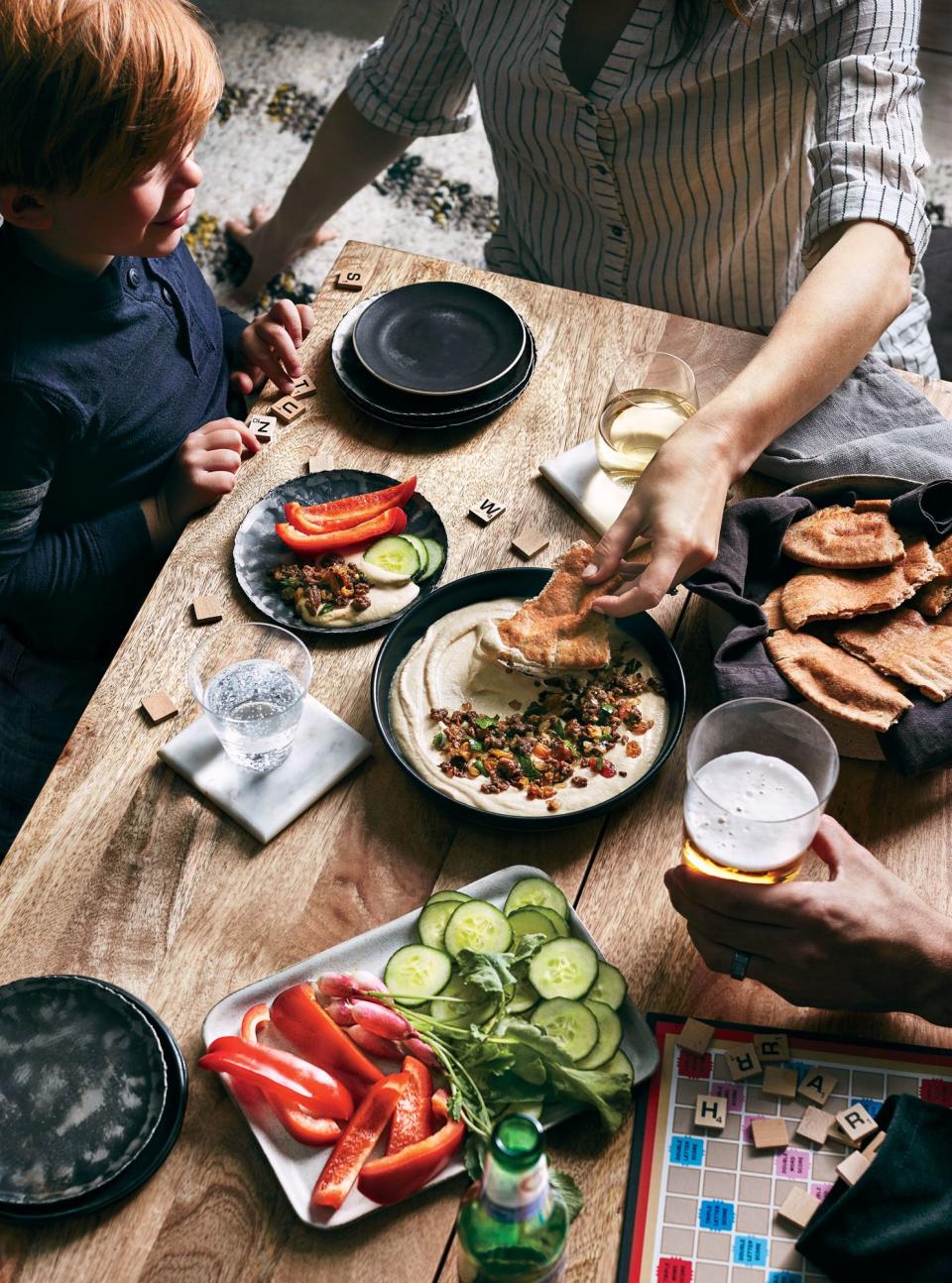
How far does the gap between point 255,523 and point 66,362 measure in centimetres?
39

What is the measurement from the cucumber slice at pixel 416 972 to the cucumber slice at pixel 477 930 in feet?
0.06

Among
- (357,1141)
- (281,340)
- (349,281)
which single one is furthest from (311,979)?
(349,281)

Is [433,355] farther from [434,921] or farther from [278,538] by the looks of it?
[434,921]

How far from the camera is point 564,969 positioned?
1.19 meters

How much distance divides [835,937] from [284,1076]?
578 mm

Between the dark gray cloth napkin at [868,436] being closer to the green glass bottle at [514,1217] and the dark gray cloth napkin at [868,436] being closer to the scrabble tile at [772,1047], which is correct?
the scrabble tile at [772,1047]

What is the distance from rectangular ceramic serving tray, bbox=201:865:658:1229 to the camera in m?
1.08

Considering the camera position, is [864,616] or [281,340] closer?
[864,616]

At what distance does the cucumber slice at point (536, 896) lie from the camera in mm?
1254

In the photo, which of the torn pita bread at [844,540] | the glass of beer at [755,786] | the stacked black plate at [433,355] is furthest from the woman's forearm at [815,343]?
the glass of beer at [755,786]

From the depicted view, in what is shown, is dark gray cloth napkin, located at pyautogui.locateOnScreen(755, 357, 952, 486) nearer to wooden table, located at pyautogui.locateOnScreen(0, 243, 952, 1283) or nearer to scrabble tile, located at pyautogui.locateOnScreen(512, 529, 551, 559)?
wooden table, located at pyautogui.locateOnScreen(0, 243, 952, 1283)

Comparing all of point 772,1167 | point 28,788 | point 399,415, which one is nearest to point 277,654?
point 399,415

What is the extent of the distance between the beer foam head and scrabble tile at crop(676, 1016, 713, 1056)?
0.61 feet

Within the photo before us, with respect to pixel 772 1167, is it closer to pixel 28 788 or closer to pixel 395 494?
pixel 395 494
